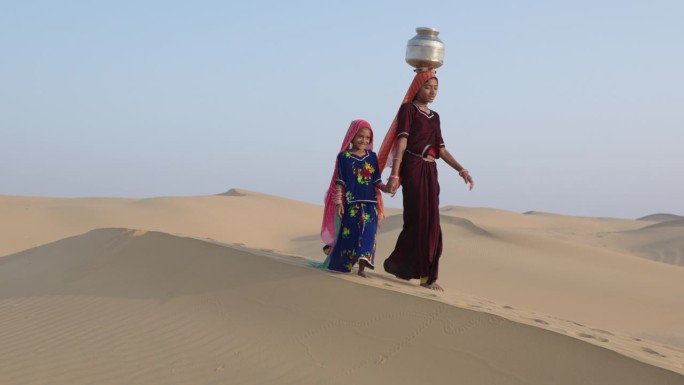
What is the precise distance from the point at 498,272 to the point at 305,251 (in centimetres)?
612

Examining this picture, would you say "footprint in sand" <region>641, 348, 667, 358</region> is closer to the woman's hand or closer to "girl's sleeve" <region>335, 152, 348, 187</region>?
the woman's hand

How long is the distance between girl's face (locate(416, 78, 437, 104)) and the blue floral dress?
74 cm

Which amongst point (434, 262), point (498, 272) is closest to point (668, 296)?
point (498, 272)

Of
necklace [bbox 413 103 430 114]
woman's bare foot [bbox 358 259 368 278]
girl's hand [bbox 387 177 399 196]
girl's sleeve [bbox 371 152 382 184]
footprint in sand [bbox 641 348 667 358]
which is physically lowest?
footprint in sand [bbox 641 348 667 358]

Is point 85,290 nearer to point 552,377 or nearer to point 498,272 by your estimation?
point 552,377

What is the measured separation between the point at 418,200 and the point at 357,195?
605 mm

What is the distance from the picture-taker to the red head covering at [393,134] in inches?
273

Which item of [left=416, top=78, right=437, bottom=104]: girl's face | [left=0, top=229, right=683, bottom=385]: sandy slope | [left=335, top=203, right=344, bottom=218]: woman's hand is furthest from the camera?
[left=416, top=78, right=437, bottom=104]: girl's face

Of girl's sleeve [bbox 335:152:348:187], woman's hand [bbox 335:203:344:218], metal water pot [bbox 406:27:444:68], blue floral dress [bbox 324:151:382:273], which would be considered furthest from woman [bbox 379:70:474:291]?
woman's hand [bbox 335:203:344:218]

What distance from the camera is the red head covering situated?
6.92 metres

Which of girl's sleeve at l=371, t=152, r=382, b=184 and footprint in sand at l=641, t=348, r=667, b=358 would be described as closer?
footprint in sand at l=641, t=348, r=667, b=358

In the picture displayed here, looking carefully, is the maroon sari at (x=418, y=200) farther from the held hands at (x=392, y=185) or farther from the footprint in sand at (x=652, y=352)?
the footprint in sand at (x=652, y=352)

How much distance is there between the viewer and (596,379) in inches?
170

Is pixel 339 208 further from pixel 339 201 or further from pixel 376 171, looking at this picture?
pixel 376 171
